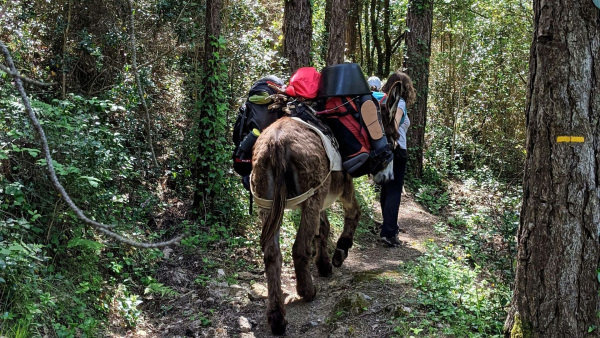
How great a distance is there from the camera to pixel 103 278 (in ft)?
17.0

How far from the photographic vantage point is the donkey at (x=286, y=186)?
15.3ft

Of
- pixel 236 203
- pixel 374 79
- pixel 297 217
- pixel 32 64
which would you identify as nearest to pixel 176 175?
pixel 236 203

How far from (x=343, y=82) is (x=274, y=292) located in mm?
2443

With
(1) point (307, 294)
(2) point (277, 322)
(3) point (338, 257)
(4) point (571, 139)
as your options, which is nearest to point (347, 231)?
(3) point (338, 257)

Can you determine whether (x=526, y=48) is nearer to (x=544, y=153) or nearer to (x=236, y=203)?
(x=236, y=203)

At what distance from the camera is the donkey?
465cm

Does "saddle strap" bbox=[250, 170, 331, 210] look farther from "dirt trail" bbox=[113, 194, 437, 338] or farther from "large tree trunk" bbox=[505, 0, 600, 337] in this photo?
"large tree trunk" bbox=[505, 0, 600, 337]

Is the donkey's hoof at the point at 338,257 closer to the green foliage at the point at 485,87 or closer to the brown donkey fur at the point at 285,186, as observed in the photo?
the brown donkey fur at the point at 285,186

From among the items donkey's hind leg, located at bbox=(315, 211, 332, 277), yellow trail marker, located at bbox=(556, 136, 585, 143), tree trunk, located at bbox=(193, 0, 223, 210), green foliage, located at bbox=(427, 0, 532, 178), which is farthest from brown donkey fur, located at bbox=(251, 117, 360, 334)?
green foliage, located at bbox=(427, 0, 532, 178)

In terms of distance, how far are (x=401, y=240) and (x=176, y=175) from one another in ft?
12.3

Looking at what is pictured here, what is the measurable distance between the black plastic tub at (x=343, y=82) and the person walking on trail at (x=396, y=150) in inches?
50.8

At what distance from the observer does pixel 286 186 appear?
4867 millimetres

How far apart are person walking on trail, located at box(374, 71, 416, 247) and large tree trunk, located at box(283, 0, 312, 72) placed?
177 cm

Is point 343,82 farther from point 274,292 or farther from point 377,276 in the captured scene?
point 274,292
